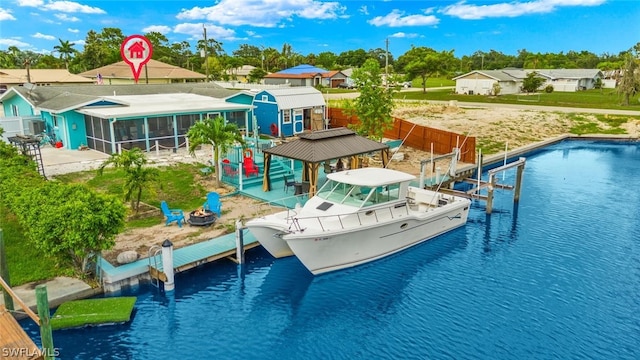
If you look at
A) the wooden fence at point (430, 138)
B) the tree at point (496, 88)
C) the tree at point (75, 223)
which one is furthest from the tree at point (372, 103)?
the tree at point (496, 88)

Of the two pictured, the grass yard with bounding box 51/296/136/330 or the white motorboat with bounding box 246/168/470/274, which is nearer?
the grass yard with bounding box 51/296/136/330

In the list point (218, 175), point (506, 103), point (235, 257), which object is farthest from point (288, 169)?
point (506, 103)

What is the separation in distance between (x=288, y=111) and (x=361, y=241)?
1997cm

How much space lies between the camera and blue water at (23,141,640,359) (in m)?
11.8

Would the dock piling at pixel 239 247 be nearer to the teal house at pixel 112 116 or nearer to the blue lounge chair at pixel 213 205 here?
the blue lounge chair at pixel 213 205

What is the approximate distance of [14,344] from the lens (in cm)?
891

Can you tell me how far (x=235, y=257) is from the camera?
16.2 m

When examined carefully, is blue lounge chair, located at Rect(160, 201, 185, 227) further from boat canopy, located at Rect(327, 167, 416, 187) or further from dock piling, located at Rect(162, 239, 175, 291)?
boat canopy, located at Rect(327, 167, 416, 187)

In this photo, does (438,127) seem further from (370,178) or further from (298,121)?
(370,178)

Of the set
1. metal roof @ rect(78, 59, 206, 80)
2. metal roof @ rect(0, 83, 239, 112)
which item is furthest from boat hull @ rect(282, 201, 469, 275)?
metal roof @ rect(78, 59, 206, 80)

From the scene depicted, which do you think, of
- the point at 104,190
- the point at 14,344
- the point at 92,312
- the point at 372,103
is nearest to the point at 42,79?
the point at 104,190

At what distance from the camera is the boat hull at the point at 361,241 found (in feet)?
49.0

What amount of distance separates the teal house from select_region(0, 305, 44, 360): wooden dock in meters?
17.8

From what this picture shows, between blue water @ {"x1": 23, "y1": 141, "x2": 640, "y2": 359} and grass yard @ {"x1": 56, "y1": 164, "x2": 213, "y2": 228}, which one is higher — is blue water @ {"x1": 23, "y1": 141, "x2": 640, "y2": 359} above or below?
below
